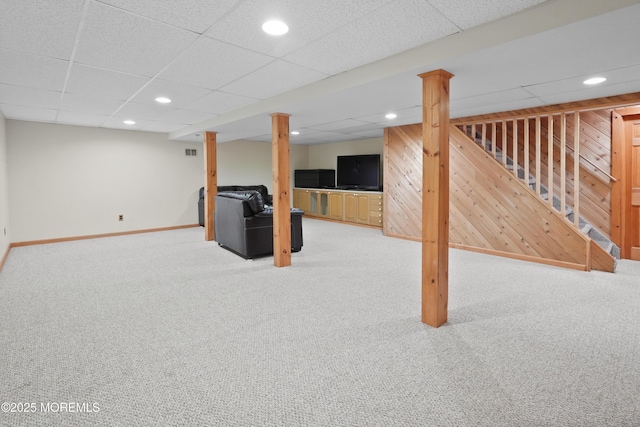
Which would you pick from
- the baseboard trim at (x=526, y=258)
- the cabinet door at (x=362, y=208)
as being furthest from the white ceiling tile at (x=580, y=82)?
the cabinet door at (x=362, y=208)

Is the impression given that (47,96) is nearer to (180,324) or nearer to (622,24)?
(180,324)

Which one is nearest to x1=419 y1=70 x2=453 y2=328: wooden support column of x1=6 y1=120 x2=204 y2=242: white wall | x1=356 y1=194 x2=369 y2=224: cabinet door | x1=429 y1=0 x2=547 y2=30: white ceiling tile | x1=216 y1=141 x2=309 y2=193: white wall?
x1=429 y1=0 x2=547 y2=30: white ceiling tile

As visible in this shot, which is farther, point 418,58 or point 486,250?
point 486,250

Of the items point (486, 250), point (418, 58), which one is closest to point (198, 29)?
point (418, 58)

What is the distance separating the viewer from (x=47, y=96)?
407cm

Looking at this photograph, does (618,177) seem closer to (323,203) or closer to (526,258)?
(526,258)

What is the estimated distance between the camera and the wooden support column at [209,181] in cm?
623

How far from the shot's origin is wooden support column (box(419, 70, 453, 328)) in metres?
2.62

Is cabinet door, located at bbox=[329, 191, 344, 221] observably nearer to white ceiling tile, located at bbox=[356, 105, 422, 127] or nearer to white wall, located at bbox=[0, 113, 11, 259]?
white ceiling tile, located at bbox=[356, 105, 422, 127]

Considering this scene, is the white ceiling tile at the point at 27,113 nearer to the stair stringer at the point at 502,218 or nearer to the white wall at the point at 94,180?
the white wall at the point at 94,180

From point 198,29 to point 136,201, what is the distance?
5.79m

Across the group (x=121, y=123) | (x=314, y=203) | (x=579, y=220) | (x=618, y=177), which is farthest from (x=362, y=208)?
(x=121, y=123)

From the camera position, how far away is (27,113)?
5121mm

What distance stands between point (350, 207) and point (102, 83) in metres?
5.56
